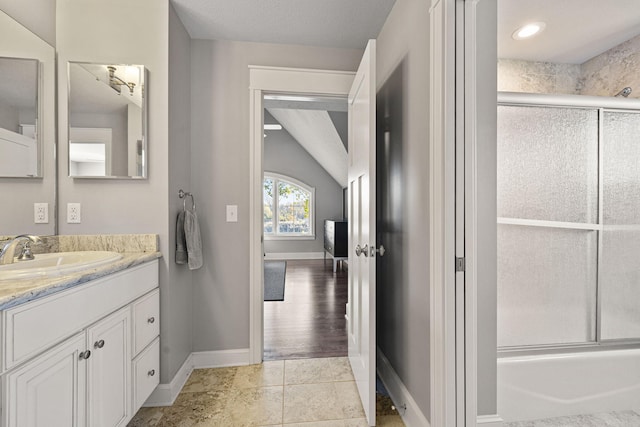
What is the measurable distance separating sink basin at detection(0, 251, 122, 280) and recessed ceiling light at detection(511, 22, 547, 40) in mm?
2531

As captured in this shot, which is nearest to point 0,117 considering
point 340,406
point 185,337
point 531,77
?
point 185,337

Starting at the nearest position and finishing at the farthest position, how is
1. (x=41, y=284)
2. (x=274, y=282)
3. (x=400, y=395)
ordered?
1. (x=41, y=284)
2. (x=400, y=395)
3. (x=274, y=282)

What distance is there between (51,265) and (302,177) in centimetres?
590

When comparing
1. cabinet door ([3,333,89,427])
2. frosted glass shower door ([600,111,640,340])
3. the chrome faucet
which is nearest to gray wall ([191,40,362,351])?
the chrome faucet

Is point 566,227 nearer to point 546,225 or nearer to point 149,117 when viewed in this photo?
point 546,225

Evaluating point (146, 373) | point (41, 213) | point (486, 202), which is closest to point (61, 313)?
point (146, 373)

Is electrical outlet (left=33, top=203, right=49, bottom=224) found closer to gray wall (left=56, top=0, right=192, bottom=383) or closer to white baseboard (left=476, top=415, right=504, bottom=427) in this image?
gray wall (left=56, top=0, right=192, bottom=383)

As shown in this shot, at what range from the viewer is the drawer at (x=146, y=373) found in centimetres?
141

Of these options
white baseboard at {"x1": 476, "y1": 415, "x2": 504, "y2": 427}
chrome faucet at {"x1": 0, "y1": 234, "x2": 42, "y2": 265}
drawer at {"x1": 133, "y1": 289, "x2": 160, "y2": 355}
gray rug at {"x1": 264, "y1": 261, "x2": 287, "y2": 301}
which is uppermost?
chrome faucet at {"x1": 0, "y1": 234, "x2": 42, "y2": 265}

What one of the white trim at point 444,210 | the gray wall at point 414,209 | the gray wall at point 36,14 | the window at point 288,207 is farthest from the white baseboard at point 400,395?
the window at point 288,207

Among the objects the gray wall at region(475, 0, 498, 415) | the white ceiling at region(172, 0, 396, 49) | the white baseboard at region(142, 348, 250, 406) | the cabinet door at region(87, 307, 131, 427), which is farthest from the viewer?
the white baseboard at region(142, 348, 250, 406)

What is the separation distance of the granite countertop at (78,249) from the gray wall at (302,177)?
5304 mm

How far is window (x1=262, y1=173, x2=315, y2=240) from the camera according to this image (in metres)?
7.08

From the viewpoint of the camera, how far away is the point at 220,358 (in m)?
2.08
